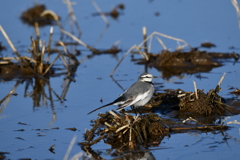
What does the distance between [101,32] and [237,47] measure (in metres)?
5.40

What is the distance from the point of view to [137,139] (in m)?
6.97

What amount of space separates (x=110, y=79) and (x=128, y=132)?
13.8 feet

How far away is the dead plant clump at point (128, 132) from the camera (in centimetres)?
689

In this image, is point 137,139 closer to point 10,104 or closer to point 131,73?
point 10,104

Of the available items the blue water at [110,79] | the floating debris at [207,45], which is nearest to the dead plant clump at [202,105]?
the blue water at [110,79]

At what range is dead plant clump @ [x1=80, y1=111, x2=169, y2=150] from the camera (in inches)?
271

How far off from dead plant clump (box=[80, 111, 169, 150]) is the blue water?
20 centimetres

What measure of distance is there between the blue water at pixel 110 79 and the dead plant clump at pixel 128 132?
20 cm

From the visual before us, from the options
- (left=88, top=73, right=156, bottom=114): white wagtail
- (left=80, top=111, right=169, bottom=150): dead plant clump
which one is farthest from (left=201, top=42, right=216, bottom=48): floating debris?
(left=80, top=111, right=169, bottom=150): dead plant clump

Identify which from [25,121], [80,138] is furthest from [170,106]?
[25,121]

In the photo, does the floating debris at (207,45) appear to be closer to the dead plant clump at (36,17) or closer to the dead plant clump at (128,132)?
the dead plant clump at (128,132)

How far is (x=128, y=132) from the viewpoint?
704 cm

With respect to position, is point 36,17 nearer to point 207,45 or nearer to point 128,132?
point 207,45

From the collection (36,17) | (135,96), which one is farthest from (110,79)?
(36,17)
